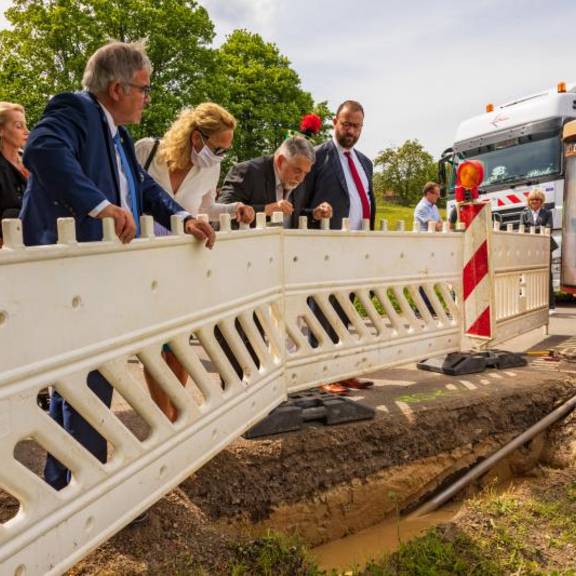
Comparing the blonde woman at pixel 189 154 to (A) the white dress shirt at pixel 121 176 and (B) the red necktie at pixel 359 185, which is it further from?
(B) the red necktie at pixel 359 185

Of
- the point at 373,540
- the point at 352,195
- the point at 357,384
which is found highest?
the point at 352,195

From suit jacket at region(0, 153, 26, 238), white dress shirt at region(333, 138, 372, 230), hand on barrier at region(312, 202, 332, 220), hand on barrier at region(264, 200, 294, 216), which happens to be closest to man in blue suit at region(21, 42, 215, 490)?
hand on barrier at region(264, 200, 294, 216)

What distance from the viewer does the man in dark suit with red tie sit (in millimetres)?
4949

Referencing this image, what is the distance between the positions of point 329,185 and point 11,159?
7.54 feet

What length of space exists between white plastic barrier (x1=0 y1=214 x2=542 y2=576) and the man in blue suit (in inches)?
7.7

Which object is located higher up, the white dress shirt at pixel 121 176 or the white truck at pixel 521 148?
the white truck at pixel 521 148

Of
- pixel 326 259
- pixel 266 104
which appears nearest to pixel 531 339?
pixel 326 259

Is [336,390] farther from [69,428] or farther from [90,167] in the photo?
[90,167]

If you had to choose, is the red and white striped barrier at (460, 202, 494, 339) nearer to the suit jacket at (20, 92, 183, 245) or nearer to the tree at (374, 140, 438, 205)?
the suit jacket at (20, 92, 183, 245)

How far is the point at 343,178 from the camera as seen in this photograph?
16.3ft

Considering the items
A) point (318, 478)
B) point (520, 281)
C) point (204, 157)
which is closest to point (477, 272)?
point (520, 281)

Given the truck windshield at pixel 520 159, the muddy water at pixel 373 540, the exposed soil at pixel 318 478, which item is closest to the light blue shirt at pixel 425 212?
the truck windshield at pixel 520 159

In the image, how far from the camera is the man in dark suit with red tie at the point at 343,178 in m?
4.95

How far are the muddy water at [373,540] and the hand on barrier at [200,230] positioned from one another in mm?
2068
